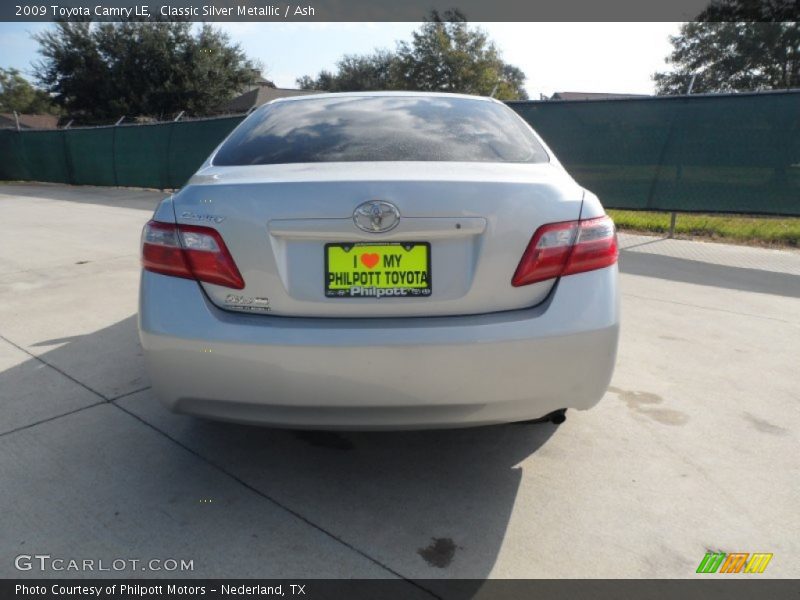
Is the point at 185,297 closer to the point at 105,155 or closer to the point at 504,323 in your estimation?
the point at 504,323

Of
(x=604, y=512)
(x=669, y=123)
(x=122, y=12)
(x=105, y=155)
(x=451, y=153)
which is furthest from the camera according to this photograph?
(x=122, y=12)

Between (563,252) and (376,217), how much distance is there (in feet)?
2.10

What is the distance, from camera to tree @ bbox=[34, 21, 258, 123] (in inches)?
1287

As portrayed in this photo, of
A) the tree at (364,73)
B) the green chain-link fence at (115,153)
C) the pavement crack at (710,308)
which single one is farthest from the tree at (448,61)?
the pavement crack at (710,308)

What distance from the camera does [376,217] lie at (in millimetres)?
1916

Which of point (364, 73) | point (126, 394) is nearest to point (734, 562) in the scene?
point (126, 394)

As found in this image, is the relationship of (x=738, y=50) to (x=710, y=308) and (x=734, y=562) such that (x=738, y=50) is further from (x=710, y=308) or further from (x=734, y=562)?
(x=734, y=562)

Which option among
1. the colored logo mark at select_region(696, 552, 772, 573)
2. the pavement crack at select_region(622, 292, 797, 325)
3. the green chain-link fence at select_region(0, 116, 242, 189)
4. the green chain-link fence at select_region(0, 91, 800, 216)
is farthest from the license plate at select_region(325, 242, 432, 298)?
the green chain-link fence at select_region(0, 116, 242, 189)

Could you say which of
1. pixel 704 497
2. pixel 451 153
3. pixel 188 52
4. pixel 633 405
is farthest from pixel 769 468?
pixel 188 52

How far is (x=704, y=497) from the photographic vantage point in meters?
2.31

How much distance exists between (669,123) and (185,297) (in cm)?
736

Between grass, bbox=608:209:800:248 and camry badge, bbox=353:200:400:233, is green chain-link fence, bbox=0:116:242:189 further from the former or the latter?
camry badge, bbox=353:200:400:233

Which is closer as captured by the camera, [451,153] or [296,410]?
[296,410]

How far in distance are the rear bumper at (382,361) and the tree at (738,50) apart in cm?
3290
